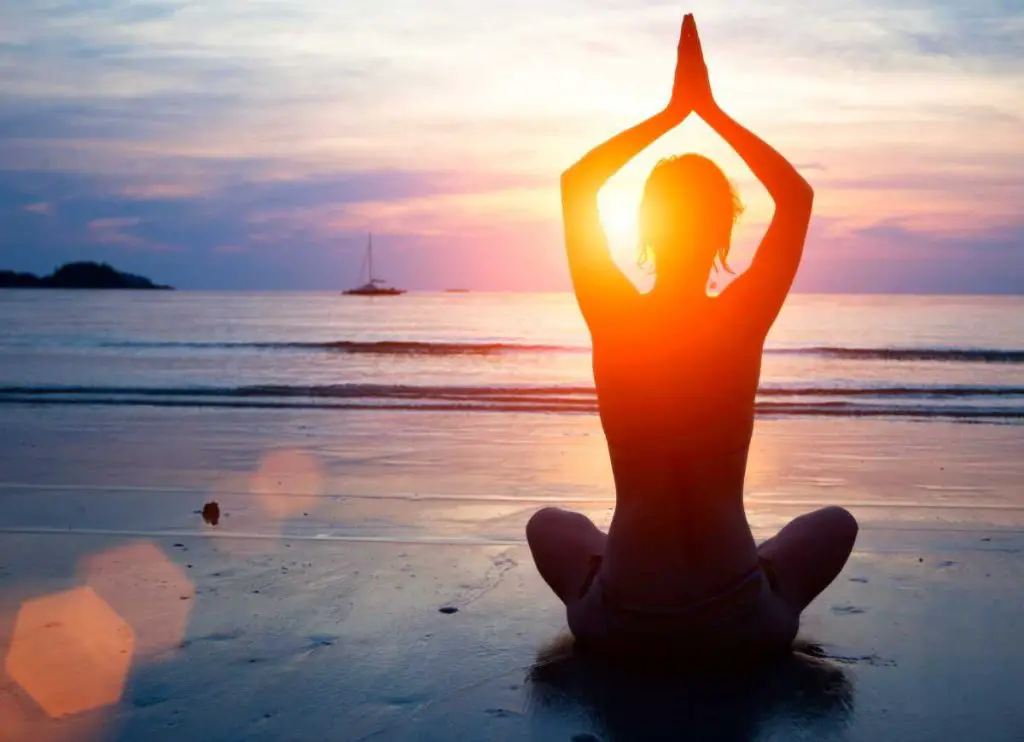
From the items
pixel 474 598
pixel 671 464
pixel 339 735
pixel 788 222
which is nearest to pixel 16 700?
pixel 339 735

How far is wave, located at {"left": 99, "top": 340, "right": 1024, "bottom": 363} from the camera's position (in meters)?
29.7

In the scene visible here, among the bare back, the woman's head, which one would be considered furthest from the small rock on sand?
the woman's head

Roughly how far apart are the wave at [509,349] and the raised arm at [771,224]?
27.1 metres

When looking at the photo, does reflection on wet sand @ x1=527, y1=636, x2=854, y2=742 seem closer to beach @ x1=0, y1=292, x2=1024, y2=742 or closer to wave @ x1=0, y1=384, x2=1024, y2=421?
beach @ x1=0, y1=292, x2=1024, y2=742

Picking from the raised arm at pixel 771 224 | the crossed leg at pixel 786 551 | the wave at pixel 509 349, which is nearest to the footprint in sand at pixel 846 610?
the crossed leg at pixel 786 551

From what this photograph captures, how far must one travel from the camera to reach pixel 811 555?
372 cm

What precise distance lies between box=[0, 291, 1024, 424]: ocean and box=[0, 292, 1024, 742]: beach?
5.31ft

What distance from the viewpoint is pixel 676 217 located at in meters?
3.26

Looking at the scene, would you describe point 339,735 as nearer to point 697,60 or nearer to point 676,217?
point 676,217

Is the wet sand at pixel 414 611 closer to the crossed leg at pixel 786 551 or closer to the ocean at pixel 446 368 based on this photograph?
the crossed leg at pixel 786 551

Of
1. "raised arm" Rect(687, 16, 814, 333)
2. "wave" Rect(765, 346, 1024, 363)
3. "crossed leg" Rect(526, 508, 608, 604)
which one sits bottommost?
"wave" Rect(765, 346, 1024, 363)

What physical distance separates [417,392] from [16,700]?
46.0 feet

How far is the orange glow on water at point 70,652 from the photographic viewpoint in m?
3.58

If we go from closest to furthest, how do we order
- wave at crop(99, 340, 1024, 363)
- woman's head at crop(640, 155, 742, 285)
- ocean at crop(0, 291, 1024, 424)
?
woman's head at crop(640, 155, 742, 285), ocean at crop(0, 291, 1024, 424), wave at crop(99, 340, 1024, 363)
